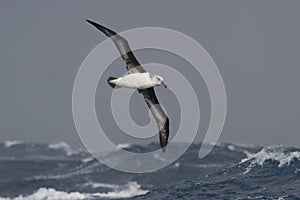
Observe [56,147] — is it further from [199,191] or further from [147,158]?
[199,191]

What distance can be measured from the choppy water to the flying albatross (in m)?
10.7

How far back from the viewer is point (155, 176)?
80000mm

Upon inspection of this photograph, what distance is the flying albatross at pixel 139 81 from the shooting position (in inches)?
1449

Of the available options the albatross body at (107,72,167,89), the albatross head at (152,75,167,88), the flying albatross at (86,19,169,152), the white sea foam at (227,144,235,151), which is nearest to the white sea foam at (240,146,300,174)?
the flying albatross at (86,19,169,152)

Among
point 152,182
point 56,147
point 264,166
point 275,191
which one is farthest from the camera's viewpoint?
point 56,147

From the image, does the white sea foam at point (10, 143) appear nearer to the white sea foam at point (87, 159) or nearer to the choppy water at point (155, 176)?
the choppy water at point (155, 176)

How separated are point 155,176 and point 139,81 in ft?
143

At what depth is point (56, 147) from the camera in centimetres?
12800

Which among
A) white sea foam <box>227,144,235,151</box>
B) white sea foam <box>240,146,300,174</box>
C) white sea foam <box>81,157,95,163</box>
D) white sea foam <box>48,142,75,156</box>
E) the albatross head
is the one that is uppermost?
white sea foam <box>48,142,75,156</box>

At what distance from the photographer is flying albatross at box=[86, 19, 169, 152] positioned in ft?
121

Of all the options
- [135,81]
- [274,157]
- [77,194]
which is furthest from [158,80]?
[77,194]

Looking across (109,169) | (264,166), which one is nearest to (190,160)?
(109,169)

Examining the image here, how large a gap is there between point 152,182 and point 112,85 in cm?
4052

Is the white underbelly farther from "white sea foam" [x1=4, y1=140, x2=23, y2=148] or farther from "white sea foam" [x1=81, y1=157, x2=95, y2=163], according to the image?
"white sea foam" [x1=4, y1=140, x2=23, y2=148]
